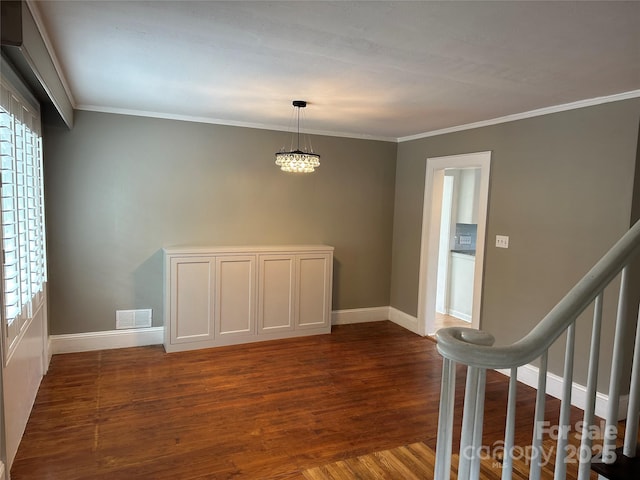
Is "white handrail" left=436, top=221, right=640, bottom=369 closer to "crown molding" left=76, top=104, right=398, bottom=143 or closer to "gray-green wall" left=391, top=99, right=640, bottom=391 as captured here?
"gray-green wall" left=391, top=99, right=640, bottom=391

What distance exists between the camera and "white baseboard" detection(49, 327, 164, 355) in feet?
13.5

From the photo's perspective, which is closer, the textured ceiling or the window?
the textured ceiling

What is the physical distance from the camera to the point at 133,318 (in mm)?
4363

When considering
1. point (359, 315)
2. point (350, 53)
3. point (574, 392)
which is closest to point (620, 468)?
point (350, 53)

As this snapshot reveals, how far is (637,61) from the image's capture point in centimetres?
233

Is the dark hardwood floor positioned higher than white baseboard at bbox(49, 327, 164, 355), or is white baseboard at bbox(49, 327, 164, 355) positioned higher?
white baseboard at bbox(49, 327, 164, 355)

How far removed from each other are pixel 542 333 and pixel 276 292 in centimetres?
357

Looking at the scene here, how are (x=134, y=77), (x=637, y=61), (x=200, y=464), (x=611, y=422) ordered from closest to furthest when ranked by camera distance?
1. (x=611, y=422)
2. (x=637, y=61)
3. (x=200, y=464)
4. (x=134, y=77)

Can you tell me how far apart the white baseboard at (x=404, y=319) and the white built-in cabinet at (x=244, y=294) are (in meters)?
1.01

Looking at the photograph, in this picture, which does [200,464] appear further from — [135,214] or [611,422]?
[135,214]

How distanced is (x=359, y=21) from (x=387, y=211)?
3.74 metres

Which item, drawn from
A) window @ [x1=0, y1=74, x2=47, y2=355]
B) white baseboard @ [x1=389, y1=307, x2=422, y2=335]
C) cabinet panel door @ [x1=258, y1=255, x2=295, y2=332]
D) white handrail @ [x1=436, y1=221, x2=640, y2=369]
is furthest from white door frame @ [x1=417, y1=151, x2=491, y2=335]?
window @ [x1=0, y1=74, x2=47, y2=355]

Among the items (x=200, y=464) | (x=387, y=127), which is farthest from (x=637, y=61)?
(x=200, y=464)

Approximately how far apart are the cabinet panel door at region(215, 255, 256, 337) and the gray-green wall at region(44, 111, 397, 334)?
15.4 inches
